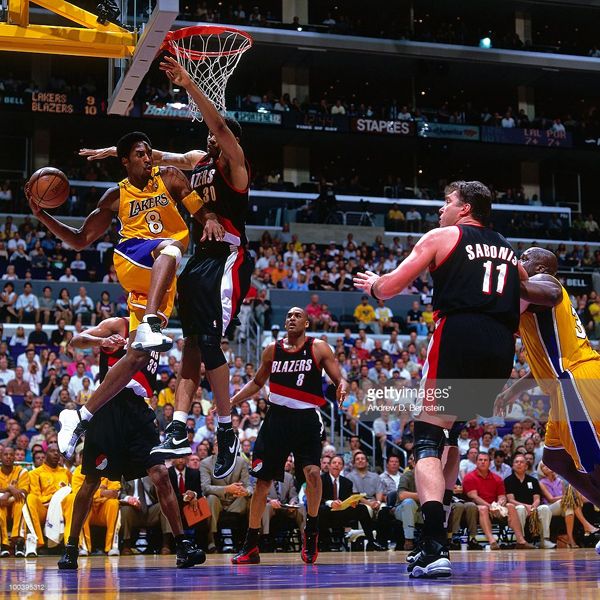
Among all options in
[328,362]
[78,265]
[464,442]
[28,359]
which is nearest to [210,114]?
[328,362]

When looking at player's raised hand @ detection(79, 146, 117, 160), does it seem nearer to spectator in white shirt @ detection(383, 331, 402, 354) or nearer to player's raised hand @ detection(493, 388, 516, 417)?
player's raised hand @ detection(493, 388, 516, 417)

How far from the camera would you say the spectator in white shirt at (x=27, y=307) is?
20.9 m

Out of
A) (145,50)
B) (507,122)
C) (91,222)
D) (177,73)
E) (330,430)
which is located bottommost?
(330,430)

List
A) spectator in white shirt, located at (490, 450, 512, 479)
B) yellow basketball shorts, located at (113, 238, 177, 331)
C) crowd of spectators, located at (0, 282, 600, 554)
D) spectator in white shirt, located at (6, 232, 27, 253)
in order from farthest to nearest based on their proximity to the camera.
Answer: spectator in white shirt, located at (6, 232, 27, 253)
spectator in white shirt, located at (490, 450, 512, 479)
crowd of spectators, located at (0, 282, 600, 554)
yellow basketball shorts, located at (113, 238, 177, 331)

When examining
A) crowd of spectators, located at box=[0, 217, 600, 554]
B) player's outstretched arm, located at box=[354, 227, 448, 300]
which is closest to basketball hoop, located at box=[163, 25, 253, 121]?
player's outstretched arm, located at box=[354, 227, 448, 300]

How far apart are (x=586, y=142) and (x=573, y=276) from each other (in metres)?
8.62

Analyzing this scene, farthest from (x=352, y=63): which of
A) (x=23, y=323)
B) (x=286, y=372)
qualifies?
(x=286, y=372)

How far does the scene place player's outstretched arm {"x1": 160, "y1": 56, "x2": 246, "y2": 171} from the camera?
22.2 ft

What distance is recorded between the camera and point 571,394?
7.48 meters

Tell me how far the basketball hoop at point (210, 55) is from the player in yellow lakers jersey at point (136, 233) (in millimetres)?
1361

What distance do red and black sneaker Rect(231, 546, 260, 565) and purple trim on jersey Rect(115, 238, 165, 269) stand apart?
3.32 metres

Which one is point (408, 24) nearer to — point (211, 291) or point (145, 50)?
point (145, 50)

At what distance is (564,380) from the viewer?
297 inches

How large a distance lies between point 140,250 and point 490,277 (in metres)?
3.02
